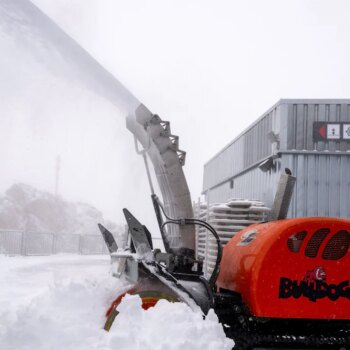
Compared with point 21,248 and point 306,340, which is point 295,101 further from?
point 21,248

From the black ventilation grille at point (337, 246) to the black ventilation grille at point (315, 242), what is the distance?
7cm

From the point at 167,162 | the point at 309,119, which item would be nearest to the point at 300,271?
the point at 167,162

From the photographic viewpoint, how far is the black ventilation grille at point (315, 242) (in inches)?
164

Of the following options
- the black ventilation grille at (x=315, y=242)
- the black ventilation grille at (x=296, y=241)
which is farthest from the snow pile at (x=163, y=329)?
the black ventilation grille at (x=315, y=242)

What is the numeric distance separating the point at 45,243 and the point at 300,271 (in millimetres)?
25420

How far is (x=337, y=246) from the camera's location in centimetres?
426

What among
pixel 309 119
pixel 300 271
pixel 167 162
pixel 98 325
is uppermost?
pixel 309 119

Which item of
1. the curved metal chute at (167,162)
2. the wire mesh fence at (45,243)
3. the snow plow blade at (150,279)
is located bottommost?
the wire mesh fence at (45,243)

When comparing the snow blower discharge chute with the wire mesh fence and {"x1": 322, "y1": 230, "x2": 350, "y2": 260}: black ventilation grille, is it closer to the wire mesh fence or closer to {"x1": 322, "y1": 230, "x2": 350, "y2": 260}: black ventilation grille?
{"x1": 322, "y1": 230, "x2": 350, "y2": 260}: black ventilation grille

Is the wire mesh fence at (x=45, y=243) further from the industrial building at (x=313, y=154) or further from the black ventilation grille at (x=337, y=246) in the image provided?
the black ventilation grille at (x=337, y=246)

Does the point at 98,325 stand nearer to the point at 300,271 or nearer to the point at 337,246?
the point at 300,271

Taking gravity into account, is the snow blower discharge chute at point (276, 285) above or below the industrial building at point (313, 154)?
below

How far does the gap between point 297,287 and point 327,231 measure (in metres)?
0.52

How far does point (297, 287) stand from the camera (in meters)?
4.08
